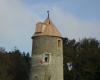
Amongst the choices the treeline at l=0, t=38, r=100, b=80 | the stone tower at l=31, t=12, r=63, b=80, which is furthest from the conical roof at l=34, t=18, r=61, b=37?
the treeline at l=0, t=38, r=100, b=80

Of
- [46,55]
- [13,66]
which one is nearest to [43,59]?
[46,55]

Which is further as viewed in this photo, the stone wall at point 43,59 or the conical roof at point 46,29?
the conical roof at point 46,29

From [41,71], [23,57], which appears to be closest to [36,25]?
[41,71]

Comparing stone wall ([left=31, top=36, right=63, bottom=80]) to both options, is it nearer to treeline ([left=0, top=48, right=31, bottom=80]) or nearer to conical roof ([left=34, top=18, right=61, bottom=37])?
conical roof ([left=34, top=18, right=61, bottom=37])

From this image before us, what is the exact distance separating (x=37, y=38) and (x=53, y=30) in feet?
6.72

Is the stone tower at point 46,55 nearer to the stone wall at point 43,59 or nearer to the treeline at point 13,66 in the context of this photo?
the stone wall at point 43,59

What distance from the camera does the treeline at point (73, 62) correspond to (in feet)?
184

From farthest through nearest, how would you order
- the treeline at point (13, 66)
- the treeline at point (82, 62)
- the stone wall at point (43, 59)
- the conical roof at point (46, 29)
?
the treeline at point (13, 66)
the treeline at point (82, 62)
the conical roof at point (46, 29)
the stone wall at point (43, 59)

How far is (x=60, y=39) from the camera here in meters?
46.1

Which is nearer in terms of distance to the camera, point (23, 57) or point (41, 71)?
point (41, 71)

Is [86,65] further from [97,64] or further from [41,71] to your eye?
[41,71]

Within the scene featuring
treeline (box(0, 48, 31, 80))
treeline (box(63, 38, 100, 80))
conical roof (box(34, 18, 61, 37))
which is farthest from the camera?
treeline (box(0, 48, 31, 80))

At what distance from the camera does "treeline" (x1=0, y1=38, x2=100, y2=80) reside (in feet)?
184

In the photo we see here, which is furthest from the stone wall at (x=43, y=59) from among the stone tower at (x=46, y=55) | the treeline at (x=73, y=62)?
the treeline at (x=73, y=62)
